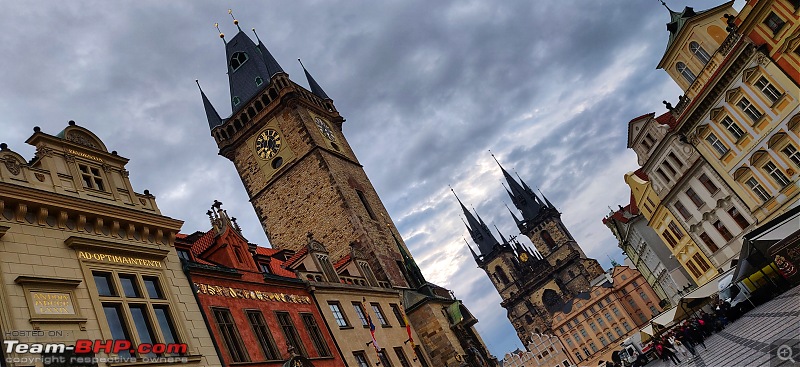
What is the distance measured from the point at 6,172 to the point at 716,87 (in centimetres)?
3560

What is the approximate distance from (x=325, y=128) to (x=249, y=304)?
88.6 feet

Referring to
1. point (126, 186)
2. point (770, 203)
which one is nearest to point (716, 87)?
point (770, 203)

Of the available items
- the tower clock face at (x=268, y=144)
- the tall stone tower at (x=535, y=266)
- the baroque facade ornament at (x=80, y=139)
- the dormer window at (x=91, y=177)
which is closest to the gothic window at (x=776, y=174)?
the tower clock face at (x=268, y=144)

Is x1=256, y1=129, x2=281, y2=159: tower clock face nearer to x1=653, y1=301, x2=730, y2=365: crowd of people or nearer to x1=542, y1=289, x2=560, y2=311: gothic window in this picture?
x1=653, y1=301, x2=730, y2=365: crowd of people

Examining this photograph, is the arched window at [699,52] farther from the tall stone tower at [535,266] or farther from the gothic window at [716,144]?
the tall stone tower at [535,266]

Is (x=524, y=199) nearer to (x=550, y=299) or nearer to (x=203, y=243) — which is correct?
(x=550, y=299)

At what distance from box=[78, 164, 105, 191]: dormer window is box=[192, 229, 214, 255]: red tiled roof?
5944 mm

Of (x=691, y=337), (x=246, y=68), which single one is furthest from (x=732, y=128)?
(x=246, y=68)

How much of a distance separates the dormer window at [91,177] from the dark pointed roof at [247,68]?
1145 inches

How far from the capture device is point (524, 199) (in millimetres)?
137750

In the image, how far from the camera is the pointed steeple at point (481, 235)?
5374 inches

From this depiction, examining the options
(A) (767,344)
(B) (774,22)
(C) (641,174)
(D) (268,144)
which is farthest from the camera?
(C) (641,174)

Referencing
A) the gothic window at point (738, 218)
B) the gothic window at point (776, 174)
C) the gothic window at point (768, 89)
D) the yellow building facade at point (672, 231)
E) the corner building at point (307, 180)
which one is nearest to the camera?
the gothic window at point (768, 89)

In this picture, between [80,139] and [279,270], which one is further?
[279,270]
